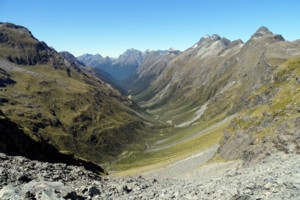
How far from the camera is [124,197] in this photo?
30.3 metres

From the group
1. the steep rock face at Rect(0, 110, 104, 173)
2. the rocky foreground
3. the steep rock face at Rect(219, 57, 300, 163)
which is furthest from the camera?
the steep rock face at Rect(0, 110, 104, 173)

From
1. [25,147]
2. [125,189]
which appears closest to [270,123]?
[25,147]

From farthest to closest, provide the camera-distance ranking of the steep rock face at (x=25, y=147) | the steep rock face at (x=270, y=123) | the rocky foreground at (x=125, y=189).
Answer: the steep rock face at (x=25, y=147) → the steep rock face at (x=270, y=123) → the rocky foreground at (x=125, y=189)

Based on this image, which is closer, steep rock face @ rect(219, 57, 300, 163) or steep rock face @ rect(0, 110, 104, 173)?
steep rock face @ rect(219, 57, 300, 163)

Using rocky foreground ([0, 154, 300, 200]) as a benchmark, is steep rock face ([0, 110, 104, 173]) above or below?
above

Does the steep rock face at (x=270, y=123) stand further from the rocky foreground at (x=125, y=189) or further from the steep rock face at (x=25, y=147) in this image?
the steep rock face at (x=25, y=147)

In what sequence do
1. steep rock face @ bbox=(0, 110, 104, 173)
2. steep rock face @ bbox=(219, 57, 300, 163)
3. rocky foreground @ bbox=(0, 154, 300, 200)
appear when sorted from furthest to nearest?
steep rock face @ bbox=(0, 110, 104, 173)
steep rock face @ bbox=(219, 57, 300, 163)
rocky foreground @ bbox=(0, 154, 300, 200)

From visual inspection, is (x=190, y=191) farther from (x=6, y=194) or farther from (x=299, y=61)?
(x=299, y=61)

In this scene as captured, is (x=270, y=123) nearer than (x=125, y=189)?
No

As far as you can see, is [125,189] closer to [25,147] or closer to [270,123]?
[25,147]

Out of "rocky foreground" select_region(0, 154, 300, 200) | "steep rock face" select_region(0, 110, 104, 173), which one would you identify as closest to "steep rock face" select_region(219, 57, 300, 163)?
"rocky foreground" select_region(0, 154, 300, 200)

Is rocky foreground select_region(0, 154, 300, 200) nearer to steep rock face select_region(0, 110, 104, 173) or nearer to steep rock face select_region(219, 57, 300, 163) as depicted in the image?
steep rock face select_region(219, 57, 300, 163)

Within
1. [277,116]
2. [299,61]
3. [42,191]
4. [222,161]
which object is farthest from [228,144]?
[42,191]

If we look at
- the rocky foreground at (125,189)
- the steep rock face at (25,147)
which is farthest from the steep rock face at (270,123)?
the steep rock face at (25,147)
